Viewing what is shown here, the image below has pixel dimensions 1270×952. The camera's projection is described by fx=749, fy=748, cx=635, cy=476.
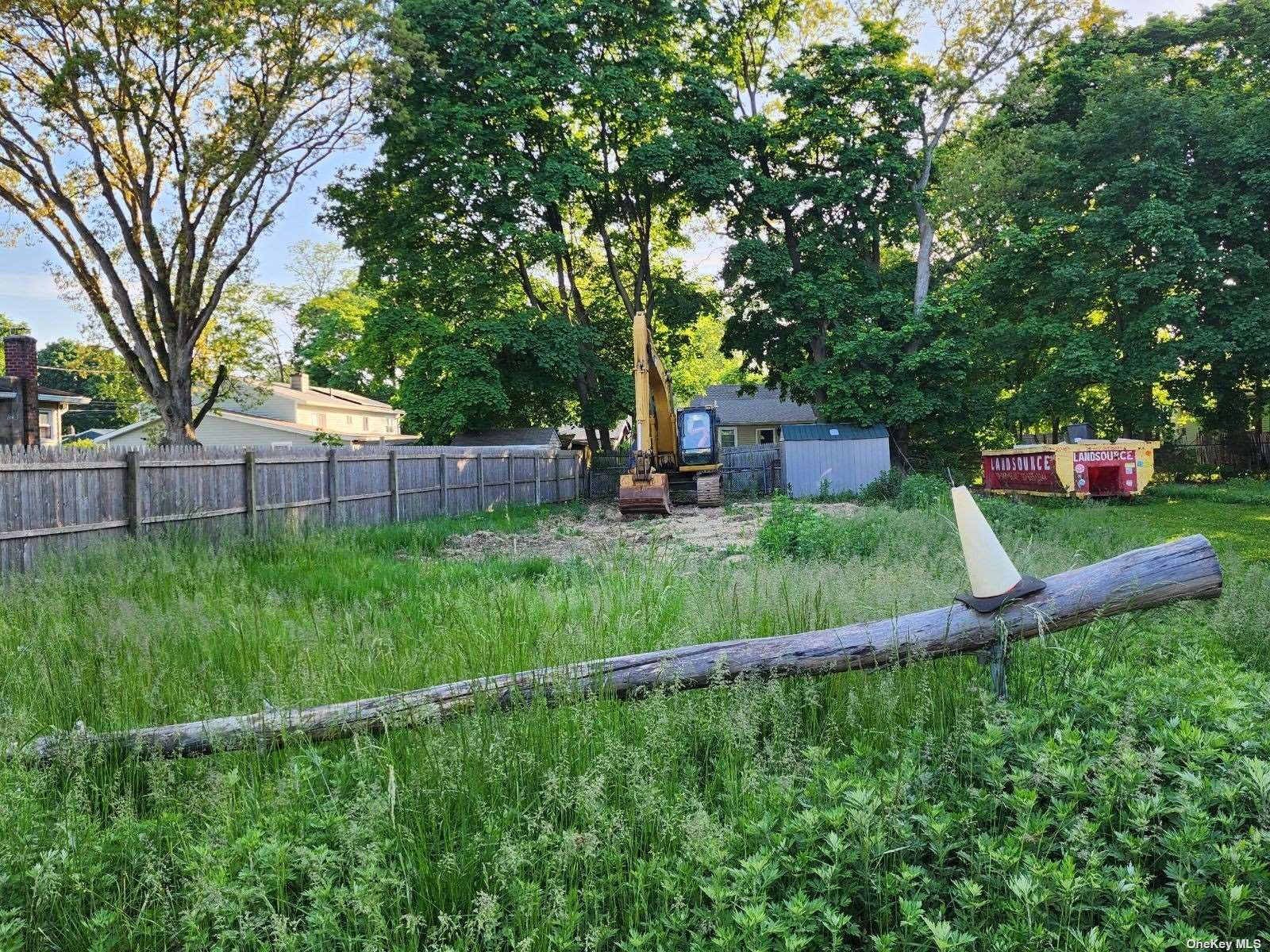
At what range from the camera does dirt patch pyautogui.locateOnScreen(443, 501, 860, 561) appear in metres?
10.6

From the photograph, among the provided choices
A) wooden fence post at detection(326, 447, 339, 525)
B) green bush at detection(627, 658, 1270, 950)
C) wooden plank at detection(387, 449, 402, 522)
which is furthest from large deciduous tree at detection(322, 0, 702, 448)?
green bush at detection(627, 658, 1270, 950)

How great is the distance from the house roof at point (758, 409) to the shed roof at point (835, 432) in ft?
53.2

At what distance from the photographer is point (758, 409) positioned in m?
44.3

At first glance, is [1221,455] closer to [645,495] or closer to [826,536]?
[645,495]

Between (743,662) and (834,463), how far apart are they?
2243 centimetres

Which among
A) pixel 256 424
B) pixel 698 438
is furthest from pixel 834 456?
pixel 256 424

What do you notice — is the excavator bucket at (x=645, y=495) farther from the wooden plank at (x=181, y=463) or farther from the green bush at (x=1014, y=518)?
the wooden plank at (x=181, y=463)

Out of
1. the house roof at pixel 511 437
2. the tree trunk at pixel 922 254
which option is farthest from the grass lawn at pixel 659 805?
the house roof at pixel 511 437

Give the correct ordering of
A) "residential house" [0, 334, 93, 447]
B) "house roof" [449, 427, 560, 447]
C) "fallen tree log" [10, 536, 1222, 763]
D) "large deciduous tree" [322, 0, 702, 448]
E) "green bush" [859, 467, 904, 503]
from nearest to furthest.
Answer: "fallen tree log" [10, 536, 1222, 763]
"residential house" [0, 334, 93, 447]
"green bush" [859, 467, 904, 503]
"large deciduous tree" [322, 0, 702, 448]
"house roof" [449, 427, 560, 447]

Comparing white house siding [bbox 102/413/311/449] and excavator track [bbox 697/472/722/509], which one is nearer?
excavator track [bbox 697/472/722/509]

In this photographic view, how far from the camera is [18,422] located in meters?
18.5

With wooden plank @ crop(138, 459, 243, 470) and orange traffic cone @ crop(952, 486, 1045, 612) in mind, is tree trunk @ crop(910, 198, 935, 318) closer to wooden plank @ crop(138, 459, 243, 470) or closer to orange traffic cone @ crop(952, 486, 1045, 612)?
wooden plank @ crop(138, 459, 243, 470)

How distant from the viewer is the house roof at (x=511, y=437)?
99.4ft

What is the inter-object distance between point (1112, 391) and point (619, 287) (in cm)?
1661
